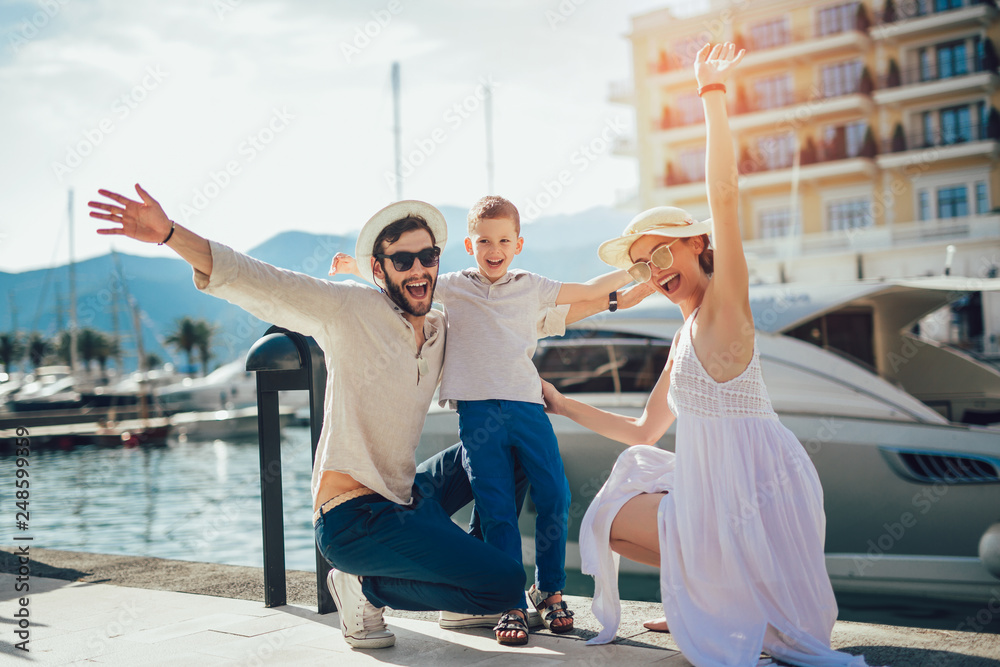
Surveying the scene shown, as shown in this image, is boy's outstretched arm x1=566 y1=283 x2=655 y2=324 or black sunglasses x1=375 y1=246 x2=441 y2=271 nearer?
black sunglasses x1=375 y1=246 x2=441 y2=271

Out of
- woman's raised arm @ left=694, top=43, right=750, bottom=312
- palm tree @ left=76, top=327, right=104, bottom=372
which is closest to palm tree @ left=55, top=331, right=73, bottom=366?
palm tree @ left=76, top=327, right=104, bottom=372

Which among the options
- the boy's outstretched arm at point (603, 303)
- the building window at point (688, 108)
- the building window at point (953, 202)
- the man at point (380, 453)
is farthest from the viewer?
the building window at point (688, 108)

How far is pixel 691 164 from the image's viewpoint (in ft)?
124

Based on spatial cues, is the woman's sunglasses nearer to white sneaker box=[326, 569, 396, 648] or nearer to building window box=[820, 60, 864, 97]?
white sneaker box=[326, 569, 396, 648]

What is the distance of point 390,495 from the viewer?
2914mm

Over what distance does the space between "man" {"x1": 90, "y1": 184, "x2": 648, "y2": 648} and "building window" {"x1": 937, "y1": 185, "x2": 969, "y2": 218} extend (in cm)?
3592

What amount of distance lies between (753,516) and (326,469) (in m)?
1.43

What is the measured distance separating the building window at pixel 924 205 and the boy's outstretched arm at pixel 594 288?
35410 millimetres

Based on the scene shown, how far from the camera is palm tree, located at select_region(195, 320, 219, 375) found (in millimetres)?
72812

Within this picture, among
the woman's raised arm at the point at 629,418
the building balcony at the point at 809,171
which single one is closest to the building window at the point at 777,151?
the building balcony at the point at 809,171

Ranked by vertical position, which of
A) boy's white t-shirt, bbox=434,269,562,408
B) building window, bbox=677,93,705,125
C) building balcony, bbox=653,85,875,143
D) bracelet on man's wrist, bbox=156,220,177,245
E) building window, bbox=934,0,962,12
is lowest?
boy's white t-shirt, bbox=434,269,562,408


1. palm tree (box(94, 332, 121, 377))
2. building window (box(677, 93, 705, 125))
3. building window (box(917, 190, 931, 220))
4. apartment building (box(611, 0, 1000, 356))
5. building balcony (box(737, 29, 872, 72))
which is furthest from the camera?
palm tree (box(94, 332, 121, 377))

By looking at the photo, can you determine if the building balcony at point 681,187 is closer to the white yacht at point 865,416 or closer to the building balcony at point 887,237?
the building balcony at point 887,237

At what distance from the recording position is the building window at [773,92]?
36.5 meters
